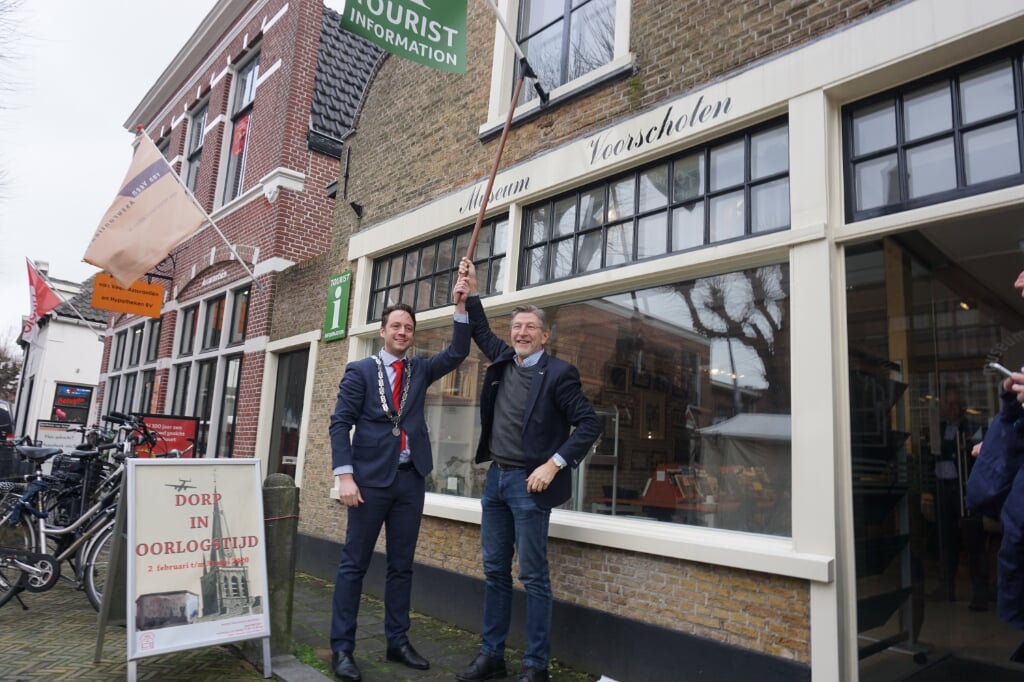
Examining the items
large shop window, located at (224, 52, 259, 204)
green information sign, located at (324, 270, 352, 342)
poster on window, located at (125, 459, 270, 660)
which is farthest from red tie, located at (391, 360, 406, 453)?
large shop window, located at (224, 52, 259, 204)

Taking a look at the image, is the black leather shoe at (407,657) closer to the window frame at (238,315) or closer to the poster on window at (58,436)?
the window frame at (238,315)

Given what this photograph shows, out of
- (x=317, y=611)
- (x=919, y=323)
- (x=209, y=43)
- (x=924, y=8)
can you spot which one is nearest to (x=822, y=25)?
(x=924, y=8)

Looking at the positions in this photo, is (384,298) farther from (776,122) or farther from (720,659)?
(720,659)

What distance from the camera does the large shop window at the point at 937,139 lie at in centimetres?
331

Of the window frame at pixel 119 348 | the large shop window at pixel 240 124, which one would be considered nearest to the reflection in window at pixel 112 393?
the window frame at pixel 119 348

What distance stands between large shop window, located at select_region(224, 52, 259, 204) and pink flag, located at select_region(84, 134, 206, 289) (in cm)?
267

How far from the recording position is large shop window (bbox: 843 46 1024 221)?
331 cm

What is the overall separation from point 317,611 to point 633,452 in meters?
2.98

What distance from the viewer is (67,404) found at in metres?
25.1

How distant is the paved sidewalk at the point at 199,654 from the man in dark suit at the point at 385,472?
223 mm

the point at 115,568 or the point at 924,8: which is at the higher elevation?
the point at 924,8

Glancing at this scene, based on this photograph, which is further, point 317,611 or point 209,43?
point 209,43

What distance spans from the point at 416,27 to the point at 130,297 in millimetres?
8991

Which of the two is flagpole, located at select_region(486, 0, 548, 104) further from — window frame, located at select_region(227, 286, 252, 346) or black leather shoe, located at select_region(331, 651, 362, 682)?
window frame, located at select_region(227, 286, 252, 346)
